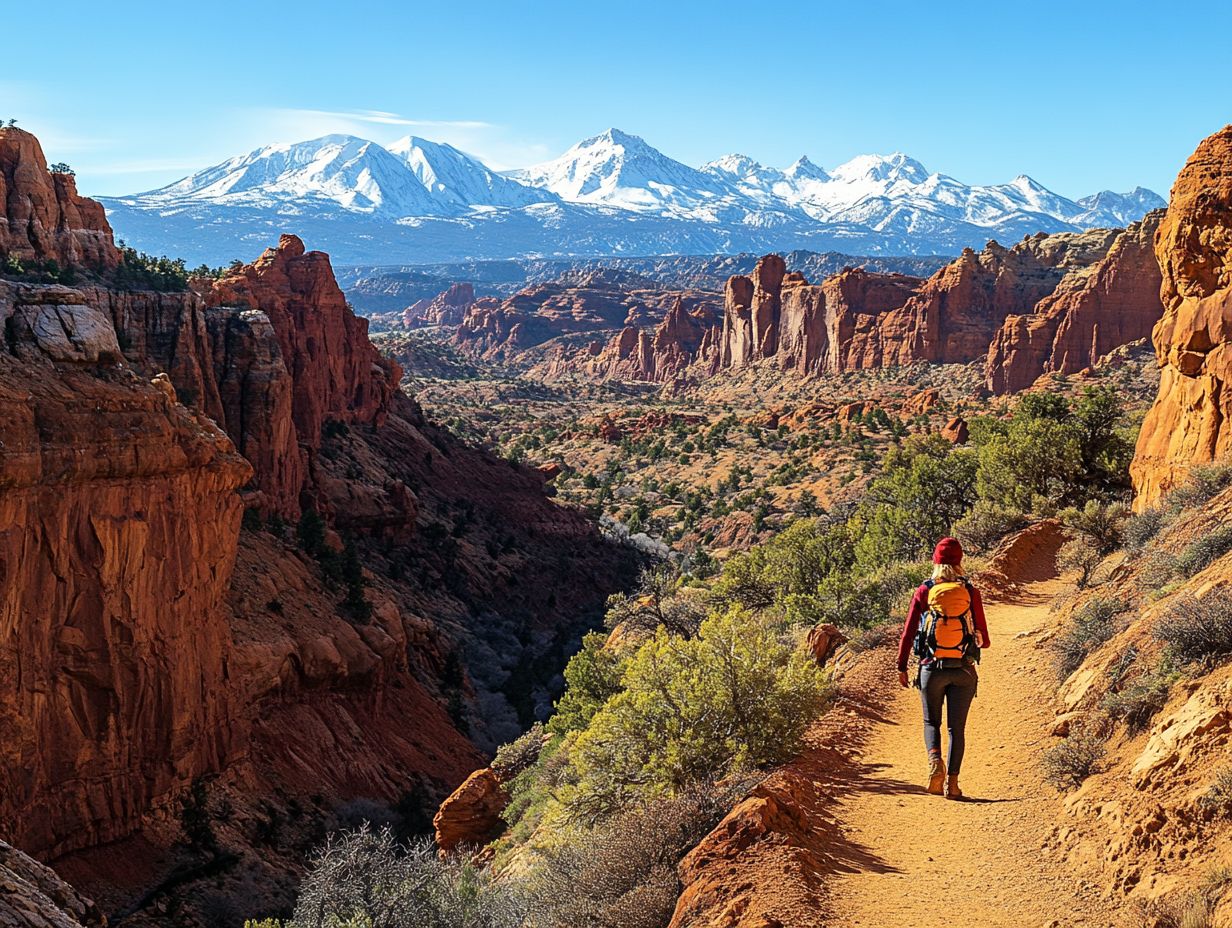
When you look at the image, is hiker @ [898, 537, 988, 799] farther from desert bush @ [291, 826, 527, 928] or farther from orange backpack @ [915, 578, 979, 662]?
desert bush @ [291, 826, 527, 928]

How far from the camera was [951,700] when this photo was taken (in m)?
10.3

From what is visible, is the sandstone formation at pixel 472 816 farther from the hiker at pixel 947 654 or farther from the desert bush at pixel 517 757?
the hiker at pixel 947 654

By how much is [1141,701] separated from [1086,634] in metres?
3.32

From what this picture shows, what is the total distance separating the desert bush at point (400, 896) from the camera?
1223 cm

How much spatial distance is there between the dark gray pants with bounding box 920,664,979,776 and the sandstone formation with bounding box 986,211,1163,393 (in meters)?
91.7

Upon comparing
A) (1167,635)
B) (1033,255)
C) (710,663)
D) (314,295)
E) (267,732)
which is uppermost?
(1033,255)

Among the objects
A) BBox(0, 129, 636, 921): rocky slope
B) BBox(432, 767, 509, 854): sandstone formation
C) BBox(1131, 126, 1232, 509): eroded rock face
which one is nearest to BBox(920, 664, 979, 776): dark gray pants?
BBox(1131, 126, 1232, 509): eroded rock face

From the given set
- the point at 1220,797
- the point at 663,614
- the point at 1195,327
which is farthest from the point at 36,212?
the point at 1220,797

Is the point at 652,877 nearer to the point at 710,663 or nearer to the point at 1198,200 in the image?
the point at 710,663

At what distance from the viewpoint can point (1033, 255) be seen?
120 meters

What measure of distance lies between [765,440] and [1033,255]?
174ft

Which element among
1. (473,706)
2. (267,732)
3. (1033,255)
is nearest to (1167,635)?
(267,732)

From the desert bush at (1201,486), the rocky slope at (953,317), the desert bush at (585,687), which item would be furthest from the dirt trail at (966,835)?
the rocky slope at (953,317)

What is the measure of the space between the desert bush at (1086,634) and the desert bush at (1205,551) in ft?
3.11
